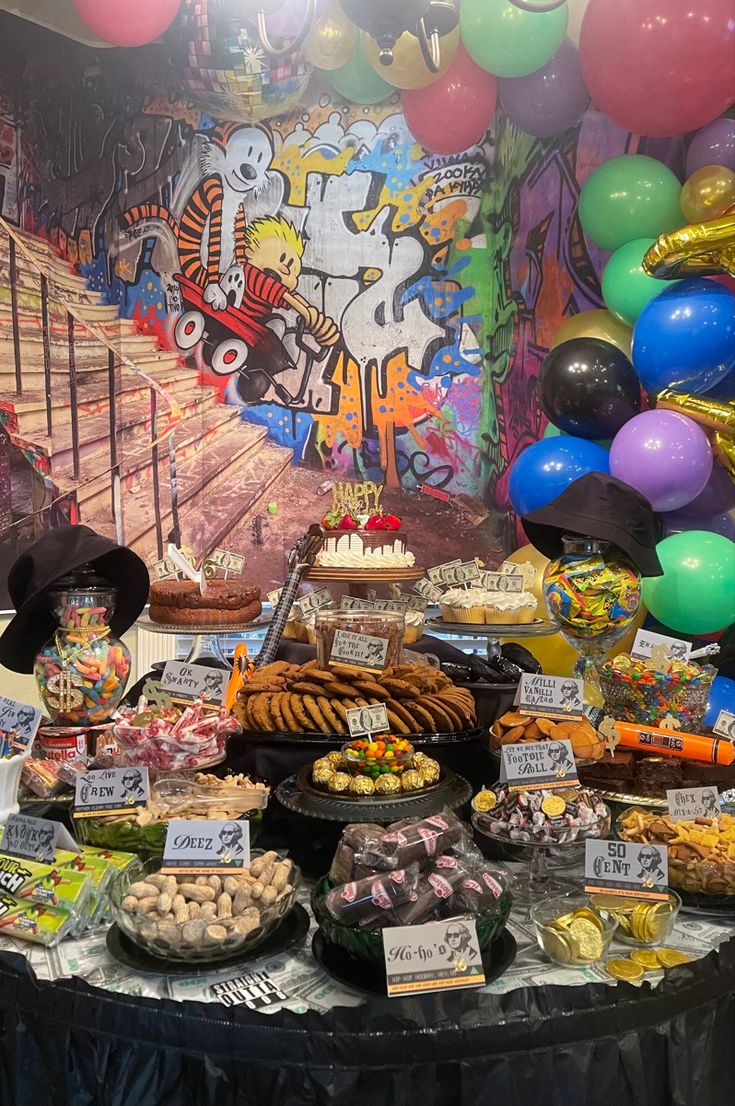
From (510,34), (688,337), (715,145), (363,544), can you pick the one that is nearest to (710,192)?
(715,145)

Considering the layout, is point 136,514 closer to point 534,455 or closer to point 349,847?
point 534,455

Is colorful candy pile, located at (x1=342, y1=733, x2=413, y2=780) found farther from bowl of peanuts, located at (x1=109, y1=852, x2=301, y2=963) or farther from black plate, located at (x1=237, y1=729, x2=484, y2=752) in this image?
bowl of peanuts, located at (x1=109, y1=852, x2=301, y2=963)

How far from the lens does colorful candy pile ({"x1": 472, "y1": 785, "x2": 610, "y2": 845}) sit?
1.75 metres

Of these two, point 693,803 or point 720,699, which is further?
point 720,699

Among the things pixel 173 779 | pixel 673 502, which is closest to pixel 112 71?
pixel 673 502

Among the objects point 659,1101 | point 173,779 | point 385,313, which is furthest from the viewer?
point 385,313

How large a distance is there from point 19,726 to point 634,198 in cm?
356

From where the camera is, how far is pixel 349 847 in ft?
5.24

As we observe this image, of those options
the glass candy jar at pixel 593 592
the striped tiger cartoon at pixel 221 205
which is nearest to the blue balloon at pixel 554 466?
the glass candy jar at pixel 593 592

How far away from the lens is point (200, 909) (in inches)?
58.7

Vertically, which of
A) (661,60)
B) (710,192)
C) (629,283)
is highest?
(661,60)

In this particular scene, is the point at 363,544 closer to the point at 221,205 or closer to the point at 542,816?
the point at 542,816

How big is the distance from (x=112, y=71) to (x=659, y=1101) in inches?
278

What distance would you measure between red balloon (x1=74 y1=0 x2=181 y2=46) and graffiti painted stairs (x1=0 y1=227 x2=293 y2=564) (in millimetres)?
1736
